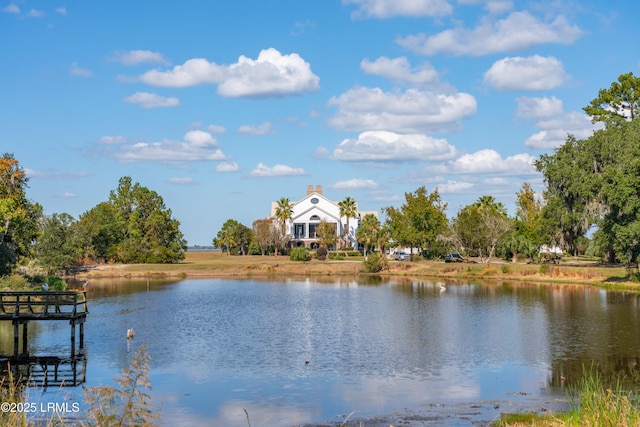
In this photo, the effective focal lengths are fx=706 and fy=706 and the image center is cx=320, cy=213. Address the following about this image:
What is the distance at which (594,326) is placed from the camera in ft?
141

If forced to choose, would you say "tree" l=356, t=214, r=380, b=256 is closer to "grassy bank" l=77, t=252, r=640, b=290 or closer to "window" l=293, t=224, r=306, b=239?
"grassy bank" l=77, t=252, r=640, b=290

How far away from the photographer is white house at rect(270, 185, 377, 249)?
138m

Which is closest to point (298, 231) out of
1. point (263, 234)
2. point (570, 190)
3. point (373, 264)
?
point (263, 234)

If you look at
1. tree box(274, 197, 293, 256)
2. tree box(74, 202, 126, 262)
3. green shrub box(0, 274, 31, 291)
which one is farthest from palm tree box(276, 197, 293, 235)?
green shrub box(0, 274, 31, 291)

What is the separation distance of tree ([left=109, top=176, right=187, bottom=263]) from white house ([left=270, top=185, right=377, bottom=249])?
918 inches

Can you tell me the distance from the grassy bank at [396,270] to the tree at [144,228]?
6998 mm

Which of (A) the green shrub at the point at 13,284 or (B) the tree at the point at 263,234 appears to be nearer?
(A) the green shrub at the point at 13,284

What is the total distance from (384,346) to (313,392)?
11484mm

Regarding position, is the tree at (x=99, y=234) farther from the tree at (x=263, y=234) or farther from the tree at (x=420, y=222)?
the tree at (x=420, y=222)

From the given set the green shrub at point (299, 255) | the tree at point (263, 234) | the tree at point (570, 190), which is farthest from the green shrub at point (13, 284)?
the tree at point (263, 234)

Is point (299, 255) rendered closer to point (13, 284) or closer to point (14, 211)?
point (14, 211)

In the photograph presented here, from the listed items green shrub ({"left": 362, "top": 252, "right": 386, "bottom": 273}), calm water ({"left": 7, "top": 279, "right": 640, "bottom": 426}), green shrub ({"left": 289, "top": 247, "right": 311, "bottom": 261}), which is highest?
green shrub ({"left": 289, "top": 247, "right": 311, "bottom": 261})

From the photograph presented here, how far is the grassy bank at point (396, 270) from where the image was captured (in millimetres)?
76125

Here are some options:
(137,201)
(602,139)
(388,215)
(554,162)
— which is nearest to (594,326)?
(602,139)
